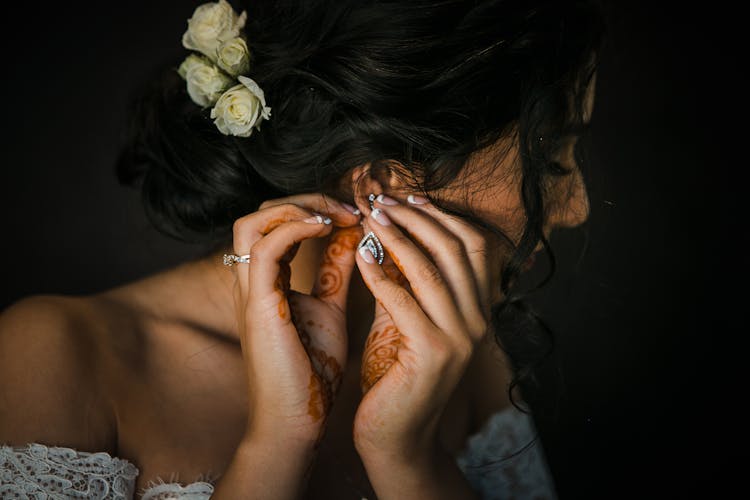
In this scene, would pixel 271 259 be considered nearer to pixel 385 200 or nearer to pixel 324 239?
pixel 385 200

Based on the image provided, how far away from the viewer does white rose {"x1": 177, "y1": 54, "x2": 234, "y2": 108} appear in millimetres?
1481

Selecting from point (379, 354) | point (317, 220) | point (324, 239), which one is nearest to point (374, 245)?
point (317, 220)

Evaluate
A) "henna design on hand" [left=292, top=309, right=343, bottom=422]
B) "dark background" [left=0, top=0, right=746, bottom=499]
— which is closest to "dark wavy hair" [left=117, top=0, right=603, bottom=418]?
"henna design on hand" [left=292, top=309, right=343, bottom=422]

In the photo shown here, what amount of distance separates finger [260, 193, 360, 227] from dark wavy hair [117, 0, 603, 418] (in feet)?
0.26

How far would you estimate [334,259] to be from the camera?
4.91ft

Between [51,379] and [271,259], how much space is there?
0.55 meters

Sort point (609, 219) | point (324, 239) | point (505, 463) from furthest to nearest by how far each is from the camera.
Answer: point (609, 219) < point (505, 463) < point (324, 239)

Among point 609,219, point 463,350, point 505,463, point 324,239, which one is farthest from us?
point 609,219

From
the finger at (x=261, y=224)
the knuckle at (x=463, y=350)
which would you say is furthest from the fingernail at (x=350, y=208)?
the knuckle at (x=463, y=350)

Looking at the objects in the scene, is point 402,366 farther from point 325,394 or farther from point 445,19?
point 445,19

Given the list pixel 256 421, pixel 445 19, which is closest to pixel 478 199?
pixel 445 19

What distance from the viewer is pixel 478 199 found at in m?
1.55

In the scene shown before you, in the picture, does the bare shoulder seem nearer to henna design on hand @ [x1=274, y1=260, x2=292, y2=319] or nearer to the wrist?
the wrist

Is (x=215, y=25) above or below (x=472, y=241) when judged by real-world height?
above
